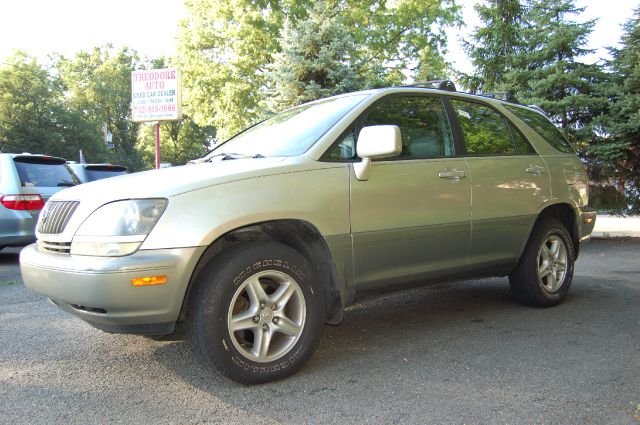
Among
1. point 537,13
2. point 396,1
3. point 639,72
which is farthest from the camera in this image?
point 396,1

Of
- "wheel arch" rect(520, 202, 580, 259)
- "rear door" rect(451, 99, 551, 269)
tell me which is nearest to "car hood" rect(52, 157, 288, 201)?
"rear door" rect(451, 99, 551, 269)

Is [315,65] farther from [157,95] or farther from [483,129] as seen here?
[483,129]

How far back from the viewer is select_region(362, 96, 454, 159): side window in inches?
152

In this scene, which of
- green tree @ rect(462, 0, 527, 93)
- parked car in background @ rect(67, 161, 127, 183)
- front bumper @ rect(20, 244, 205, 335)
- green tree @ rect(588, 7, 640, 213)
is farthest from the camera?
green tree @ rect(462, 0, 527, 93)

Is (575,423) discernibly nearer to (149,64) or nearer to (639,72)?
(639,72)

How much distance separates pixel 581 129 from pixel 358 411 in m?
8.72

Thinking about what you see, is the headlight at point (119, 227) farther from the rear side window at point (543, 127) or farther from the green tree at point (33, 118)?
the green tree at point (33, 118)

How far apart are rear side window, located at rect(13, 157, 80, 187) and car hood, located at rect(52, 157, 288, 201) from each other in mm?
5441

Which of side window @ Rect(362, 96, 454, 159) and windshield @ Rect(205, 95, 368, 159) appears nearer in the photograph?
windshield @ Rect(205, 95, 368, 159)

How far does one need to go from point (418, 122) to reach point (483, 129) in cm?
75

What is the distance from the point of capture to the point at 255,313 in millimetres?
3084

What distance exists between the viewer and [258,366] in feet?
10.1

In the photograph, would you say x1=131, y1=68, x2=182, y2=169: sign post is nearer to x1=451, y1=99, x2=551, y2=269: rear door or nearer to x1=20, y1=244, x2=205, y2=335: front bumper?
x1=451, y1=99, x2=551, y2=269: rear door

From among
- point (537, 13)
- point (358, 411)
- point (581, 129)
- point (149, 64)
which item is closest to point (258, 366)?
point (358, 411)
